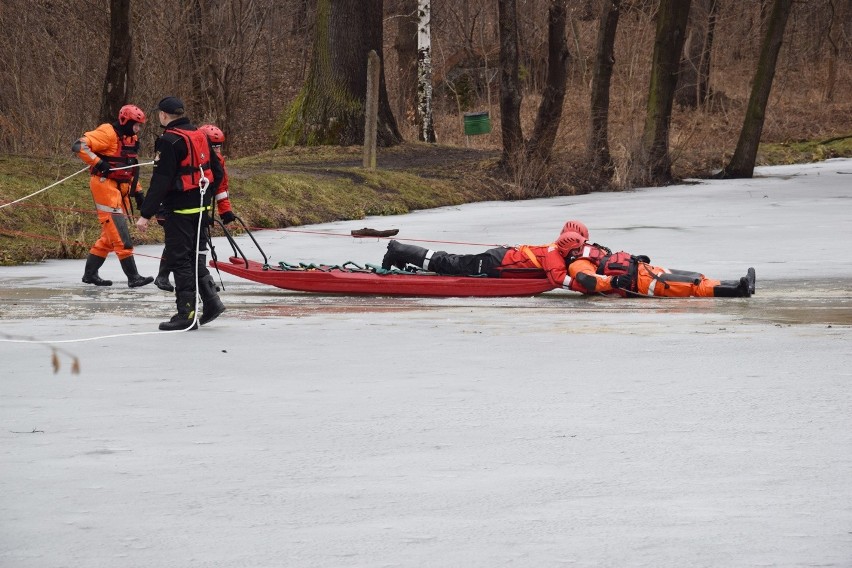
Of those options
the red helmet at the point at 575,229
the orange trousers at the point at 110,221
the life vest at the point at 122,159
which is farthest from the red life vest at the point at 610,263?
the life vest at the point at 122,159

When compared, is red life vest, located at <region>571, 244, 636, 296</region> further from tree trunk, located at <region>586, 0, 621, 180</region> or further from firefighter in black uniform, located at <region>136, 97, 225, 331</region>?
tree trunk, located at <region>586, 0, 621, 180</region>

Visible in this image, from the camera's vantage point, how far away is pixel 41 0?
1201 inches

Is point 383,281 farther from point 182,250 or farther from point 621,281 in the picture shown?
point 182,250

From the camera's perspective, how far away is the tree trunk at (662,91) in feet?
81.1

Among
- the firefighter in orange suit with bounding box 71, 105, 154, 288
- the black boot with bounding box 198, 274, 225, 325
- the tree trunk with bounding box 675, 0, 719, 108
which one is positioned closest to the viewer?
the black boot with bounding box 198, 274, 225, 325

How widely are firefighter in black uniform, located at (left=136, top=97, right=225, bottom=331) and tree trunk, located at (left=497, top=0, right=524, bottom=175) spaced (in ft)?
47.7

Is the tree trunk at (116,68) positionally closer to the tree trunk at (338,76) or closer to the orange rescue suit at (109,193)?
the tree trunk at (338,76)

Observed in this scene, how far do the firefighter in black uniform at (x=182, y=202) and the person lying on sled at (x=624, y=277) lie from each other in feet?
10.5

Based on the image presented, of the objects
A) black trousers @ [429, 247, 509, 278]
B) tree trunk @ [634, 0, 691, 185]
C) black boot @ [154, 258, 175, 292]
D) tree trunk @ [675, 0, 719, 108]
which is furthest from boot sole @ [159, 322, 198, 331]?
tree trunk @ [675, 0, 719, 108]

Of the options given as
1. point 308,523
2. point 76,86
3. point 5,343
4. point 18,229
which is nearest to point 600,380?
point 308,523

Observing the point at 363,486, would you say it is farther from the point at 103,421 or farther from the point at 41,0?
the point at 41,0

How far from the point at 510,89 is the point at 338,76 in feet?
11.5

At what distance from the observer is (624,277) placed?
10.8 meters

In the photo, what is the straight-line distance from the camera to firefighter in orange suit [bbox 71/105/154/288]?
11750 millimetres
